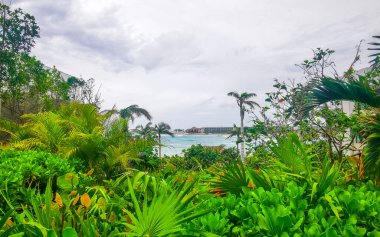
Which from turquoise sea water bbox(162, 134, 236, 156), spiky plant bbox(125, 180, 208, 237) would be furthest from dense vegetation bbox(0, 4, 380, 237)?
turquoise sea water bbox(162, 134, 236, 156)

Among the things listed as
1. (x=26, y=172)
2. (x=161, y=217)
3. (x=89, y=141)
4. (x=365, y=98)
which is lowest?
(x=26, y=172)

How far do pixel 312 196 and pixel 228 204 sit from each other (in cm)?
44

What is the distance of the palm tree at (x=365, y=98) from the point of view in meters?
2.78

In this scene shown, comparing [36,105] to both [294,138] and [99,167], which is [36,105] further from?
[294,138]

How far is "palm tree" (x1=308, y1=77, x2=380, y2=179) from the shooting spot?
2.78 metres

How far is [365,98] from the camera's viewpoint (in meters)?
3.42

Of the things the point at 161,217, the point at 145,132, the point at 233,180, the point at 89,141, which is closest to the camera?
the point at 161,217

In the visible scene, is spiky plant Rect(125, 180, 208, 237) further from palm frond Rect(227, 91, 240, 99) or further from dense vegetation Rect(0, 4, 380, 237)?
palm frond Rect(227, 91, 240, 99)

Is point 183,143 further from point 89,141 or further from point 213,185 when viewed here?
point 213,185

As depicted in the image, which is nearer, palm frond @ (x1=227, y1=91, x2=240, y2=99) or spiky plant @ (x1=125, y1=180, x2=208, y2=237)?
spiky plant @ (x1=125, y1=180, x2=208, y2=237)

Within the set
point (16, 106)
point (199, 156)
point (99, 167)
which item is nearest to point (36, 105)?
point (16, 106)

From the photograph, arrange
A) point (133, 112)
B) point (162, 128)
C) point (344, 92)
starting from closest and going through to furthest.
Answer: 1. point (344, 92)
2. point (133, 112)
3. point (162, 128)

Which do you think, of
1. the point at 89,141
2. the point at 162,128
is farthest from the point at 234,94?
the point at 89,141

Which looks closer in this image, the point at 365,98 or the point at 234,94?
the point at 365,98
